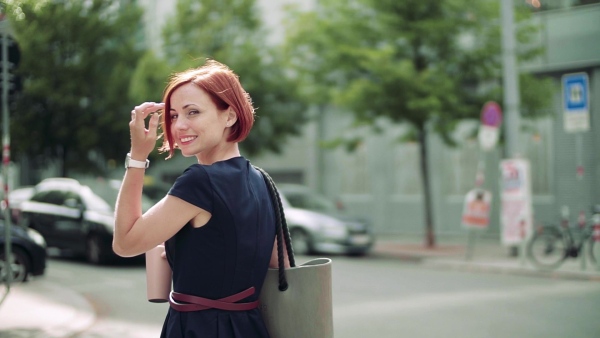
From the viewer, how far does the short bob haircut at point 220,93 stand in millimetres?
2166

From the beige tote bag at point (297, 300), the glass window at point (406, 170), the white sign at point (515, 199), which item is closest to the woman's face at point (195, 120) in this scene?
the beige tote bag at point (297, 300)

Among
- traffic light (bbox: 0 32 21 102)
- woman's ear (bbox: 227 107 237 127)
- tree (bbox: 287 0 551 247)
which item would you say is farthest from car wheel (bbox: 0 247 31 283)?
woman's ear (bbox: 227 107 237 127)

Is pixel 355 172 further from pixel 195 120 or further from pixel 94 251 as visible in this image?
pixel 195 120

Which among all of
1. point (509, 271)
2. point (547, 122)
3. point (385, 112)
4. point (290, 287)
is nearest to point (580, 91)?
point (509, 271)

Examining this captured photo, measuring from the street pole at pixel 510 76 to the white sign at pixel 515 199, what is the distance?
333 mm

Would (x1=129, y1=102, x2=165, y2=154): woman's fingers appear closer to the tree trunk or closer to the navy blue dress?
the navy blue dress

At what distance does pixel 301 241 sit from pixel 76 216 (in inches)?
179

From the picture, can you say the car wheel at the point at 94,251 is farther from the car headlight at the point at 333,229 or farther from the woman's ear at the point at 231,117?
the woman's ear at the point at 231,117

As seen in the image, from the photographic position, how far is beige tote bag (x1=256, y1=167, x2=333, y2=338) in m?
2.19

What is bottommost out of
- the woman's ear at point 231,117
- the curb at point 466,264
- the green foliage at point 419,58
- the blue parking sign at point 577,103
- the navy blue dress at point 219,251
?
the curb at point 466,264

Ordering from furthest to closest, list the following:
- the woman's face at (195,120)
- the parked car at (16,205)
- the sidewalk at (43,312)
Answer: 1. the parked car at (16,205)
2. the sidewalk at (43,312)
3. the woman's face at (195,120)

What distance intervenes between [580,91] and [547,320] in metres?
5.97

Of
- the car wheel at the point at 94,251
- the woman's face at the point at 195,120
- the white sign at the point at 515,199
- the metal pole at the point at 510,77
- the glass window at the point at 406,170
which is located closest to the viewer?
the woman's face at the point at 195,120

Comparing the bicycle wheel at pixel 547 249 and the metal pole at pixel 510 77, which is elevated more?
the metal pole at pixel 510 77
